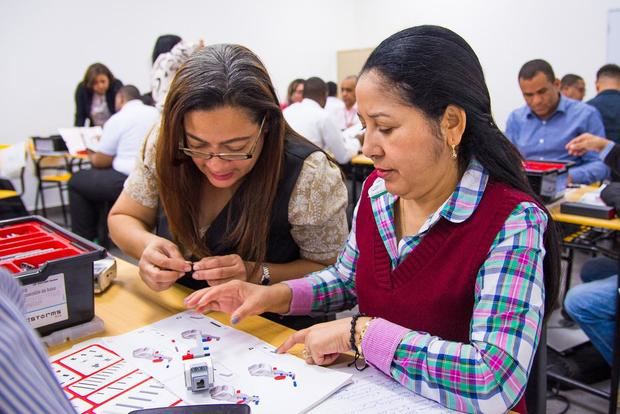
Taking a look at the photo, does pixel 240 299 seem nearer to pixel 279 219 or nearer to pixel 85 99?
pixel 279 219

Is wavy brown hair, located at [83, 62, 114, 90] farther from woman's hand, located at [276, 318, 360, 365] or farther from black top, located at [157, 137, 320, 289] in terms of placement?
woman's hand, located at [276, 318, 360, 365]

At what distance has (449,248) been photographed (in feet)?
3.32

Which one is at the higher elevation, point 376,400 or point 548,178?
point 548,178

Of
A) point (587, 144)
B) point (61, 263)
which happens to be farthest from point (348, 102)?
point (61, 263)

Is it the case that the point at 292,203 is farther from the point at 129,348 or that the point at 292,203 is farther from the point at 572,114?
the point at 572,114

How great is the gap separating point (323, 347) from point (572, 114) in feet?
11.1

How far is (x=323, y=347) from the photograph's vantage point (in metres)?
1.02

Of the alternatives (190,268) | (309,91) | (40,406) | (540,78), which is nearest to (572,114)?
(540,78)

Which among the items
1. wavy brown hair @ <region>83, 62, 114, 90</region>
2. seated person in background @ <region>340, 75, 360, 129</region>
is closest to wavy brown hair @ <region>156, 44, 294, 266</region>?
wavy brown hair @ <region>83, 62, 114, 90</region>

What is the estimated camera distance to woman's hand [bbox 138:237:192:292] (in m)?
1.30

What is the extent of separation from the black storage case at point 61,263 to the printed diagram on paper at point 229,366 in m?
0.12

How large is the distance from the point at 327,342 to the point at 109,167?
374 cm

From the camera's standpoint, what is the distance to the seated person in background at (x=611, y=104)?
4.38 metres

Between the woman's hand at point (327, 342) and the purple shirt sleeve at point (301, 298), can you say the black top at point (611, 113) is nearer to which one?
the purple shirt sleeve at point (301, 298)
